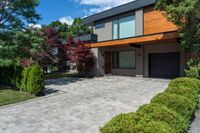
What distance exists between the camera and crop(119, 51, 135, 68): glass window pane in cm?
1830

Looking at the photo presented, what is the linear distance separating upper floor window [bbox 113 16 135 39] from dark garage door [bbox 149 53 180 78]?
2.61 meters

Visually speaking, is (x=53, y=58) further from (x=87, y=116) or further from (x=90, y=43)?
(x=87, y=116)

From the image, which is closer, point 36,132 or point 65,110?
point 36,132

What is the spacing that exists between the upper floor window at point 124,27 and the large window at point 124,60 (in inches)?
61.0

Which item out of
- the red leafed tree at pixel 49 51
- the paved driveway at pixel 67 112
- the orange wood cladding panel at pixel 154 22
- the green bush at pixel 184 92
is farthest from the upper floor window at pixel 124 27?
the green bush at pixel 184 92

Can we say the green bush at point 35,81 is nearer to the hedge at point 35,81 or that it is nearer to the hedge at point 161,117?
the hedge at point 35,81

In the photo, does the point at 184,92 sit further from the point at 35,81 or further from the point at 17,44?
the point at 17,44

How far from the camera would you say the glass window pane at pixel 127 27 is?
57.8ft

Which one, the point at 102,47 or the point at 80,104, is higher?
the point at 102,47

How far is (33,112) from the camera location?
25.6 ft

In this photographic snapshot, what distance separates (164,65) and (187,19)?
5912 millimetres

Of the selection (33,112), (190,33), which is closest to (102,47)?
(190,33)

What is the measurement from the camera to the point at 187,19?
11.0 m

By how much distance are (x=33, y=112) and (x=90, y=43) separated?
1260 centimetres
